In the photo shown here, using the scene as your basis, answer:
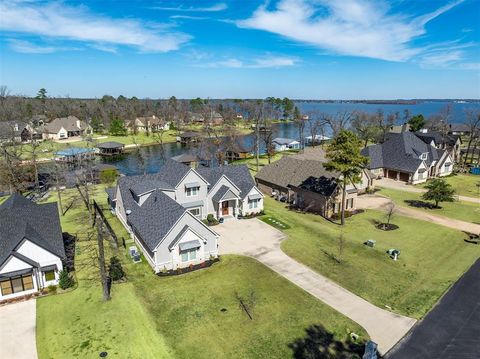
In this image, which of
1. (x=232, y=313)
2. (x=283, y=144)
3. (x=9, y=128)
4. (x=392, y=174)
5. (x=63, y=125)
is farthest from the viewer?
(x=63, y=125)

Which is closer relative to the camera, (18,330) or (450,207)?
(18,330)

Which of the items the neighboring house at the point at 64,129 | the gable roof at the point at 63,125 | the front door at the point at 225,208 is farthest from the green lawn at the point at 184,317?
the gable roof at the point at 63,125

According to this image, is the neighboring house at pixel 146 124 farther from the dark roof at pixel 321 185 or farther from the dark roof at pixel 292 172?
the dark roof at pixel 321 185

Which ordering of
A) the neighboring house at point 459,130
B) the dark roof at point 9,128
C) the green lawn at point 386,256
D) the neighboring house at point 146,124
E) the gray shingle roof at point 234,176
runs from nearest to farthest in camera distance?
the green lawn at point 386,256 < the gray shingle roof at point 234,176 < the dark roof at point 9,128 < the neighboring house at point 459,130 < the neighboring house at point 146,124

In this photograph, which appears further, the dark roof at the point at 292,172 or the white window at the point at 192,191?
the dark roof at the point at 292,172

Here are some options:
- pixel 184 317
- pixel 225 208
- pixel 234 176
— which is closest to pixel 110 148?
pixel 234 176

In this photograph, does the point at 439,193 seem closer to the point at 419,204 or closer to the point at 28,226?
the point at 419,204

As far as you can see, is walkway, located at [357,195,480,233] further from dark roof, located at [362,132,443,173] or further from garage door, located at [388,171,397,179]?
garage door, located at [388,171,397,179]

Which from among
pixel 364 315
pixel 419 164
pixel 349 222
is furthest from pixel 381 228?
pixel 419 164
